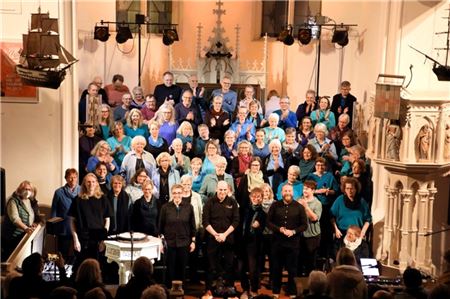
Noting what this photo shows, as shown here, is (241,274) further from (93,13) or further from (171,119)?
(93,13)

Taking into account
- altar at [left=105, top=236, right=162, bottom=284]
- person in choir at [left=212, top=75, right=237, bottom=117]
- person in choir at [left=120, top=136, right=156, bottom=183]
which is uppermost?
person in choir at [left=212, top=75, right=237, bottom=117]

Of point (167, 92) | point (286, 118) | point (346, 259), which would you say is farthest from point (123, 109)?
point (346, 259)

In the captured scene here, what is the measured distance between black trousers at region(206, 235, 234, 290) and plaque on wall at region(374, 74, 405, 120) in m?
2.29

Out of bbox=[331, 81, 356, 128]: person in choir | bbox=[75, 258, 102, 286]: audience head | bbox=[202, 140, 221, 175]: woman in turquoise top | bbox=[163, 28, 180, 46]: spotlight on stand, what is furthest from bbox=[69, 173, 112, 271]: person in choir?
bbox=[163, 28, 180, 46]: spotlight on stand

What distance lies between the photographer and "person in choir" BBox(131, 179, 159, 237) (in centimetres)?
917

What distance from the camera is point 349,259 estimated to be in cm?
727

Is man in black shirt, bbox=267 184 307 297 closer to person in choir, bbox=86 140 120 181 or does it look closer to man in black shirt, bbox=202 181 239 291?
man in black shirt, bbox=202 181 239 291

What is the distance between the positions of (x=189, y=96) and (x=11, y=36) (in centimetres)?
247

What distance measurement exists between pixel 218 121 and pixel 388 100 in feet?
8.15

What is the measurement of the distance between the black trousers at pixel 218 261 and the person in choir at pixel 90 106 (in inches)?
114

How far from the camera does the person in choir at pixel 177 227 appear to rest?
9008mm

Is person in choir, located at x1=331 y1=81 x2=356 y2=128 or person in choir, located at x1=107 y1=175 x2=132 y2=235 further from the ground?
person in choir, located at x1=331 y1=81 x2=356 y2=128

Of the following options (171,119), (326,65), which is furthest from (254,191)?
(326,65)

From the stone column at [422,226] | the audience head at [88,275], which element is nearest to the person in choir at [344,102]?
the stone column at [422,226]
